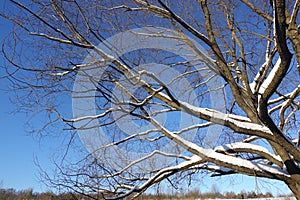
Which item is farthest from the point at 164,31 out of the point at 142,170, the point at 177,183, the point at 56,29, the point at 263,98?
the point at 177,183

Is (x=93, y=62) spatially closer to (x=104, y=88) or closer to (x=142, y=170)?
(x=104, y=88)

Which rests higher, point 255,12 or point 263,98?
point 255,12

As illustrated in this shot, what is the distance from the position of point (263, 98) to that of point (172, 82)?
2325mm

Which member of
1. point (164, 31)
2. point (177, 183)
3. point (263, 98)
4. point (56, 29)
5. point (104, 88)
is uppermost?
point (164, 31)

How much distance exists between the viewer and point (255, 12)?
4.33 meters

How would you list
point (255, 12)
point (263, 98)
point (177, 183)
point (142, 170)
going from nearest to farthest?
point (263, 98)
point (255, 12)
point (142, 170)
point (177, 183)

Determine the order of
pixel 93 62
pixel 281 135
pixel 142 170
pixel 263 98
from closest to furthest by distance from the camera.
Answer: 1. pixel 263 98
2. pixel 281 135
3. pixel 93 62
4. pixel 142 170

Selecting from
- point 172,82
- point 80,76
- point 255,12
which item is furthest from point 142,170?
point 255,12

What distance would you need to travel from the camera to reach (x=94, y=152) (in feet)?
15.0

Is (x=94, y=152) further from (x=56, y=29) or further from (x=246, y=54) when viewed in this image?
(x=246, y=54)

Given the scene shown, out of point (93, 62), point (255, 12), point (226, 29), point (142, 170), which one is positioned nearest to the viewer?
point (93, 62)

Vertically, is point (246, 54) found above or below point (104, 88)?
above

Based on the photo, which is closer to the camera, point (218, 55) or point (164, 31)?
point (218, 55)

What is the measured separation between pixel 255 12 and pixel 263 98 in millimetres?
2047
